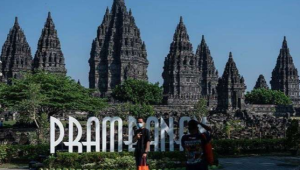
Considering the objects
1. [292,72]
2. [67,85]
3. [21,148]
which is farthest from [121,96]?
[21,148]

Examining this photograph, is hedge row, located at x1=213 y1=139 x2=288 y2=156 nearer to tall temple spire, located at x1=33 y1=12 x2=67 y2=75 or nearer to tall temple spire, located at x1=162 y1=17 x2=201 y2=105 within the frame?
tall temple spire, located at x1=162 y1=17 x2=201 y2=105

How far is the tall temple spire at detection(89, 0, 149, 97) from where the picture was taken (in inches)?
4616

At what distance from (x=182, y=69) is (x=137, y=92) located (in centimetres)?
1634

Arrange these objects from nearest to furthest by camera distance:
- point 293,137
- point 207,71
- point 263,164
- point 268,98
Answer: point 263,164
point 293,137
point 268,98
point 207,71

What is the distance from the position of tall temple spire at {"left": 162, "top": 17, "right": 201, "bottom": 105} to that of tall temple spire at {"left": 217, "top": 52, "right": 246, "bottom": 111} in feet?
42.6

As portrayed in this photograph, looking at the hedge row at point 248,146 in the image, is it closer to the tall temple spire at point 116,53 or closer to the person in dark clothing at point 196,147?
the person in dark clothing at point 196,147

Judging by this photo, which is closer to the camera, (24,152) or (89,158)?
(89,158)

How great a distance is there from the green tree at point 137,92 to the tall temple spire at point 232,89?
49.3ft

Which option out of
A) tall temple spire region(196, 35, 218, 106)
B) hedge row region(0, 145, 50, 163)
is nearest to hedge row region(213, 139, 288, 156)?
hedge row region(0, 145, 50, 163)

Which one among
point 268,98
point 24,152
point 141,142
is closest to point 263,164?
point 141,142

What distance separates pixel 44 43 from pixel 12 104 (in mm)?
62172

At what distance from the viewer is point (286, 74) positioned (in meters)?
145

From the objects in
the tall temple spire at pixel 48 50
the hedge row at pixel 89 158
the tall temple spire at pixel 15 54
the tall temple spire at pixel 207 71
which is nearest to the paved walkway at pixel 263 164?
the hedge row at pixel 89 158

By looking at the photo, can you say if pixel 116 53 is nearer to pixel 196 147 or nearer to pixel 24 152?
pixel 24 152
